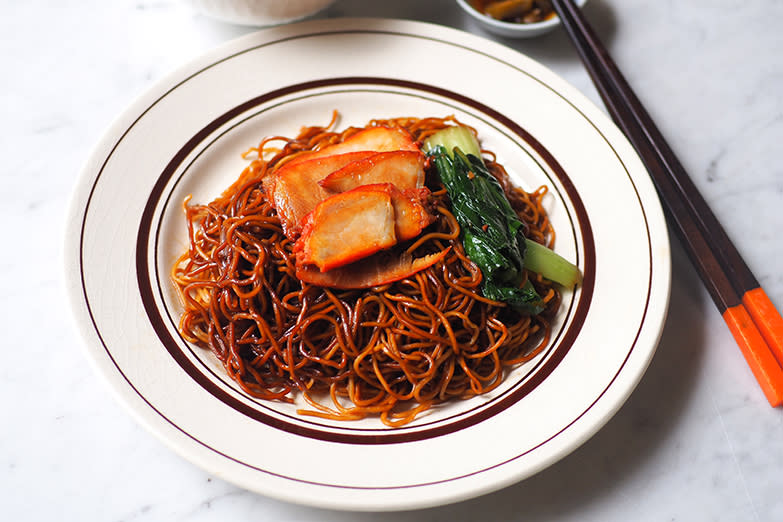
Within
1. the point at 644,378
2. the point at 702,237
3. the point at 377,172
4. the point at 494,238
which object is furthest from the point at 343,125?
the point at 644,378

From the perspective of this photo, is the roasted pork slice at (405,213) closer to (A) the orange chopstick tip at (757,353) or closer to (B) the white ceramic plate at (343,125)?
(B) the white ceramic plate at (343,125)

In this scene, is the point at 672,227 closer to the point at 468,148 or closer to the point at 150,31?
the point at 468,148

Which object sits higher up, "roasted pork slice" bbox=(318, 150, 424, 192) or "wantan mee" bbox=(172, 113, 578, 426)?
"roasted pork slice" bbox=(318, 150, 424, 192)

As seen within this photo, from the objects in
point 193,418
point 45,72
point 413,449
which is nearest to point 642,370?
point 413,449

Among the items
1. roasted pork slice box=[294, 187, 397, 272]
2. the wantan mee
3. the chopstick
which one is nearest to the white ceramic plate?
the wantan mee

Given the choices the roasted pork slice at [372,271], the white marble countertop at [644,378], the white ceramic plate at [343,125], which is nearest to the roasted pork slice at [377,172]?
the roasted pork slice at [372,271]

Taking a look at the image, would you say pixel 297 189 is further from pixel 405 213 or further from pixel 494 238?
pixel 494 238

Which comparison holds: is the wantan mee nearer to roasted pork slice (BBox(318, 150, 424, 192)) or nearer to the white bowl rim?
roasted pork slice (BBox(318, 150, 424, 192))
